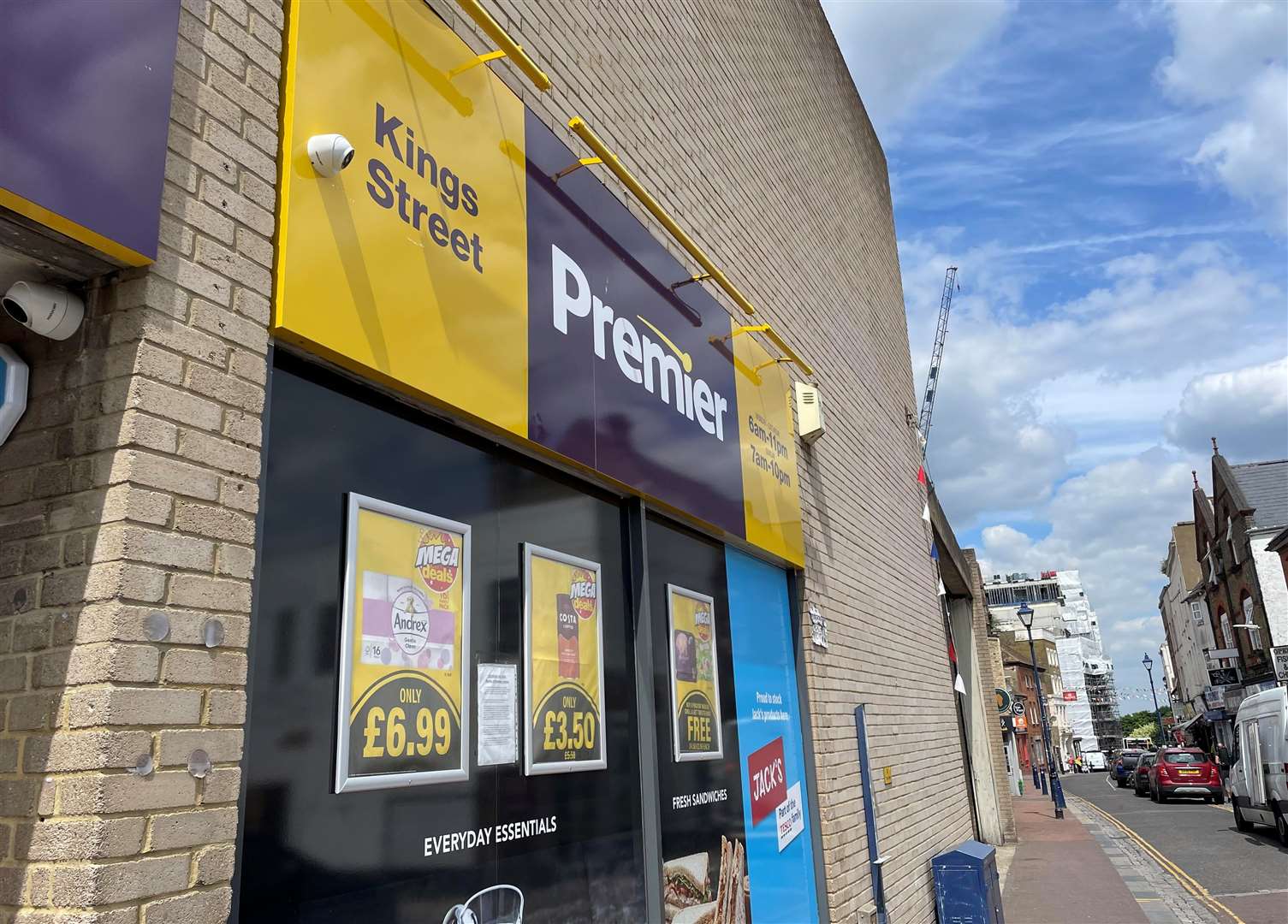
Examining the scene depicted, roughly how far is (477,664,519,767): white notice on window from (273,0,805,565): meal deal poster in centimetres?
92

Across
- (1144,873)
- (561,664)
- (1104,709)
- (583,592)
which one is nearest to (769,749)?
(583,592)

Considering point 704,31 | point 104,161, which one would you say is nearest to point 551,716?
point 104,161

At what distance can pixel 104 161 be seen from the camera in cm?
208

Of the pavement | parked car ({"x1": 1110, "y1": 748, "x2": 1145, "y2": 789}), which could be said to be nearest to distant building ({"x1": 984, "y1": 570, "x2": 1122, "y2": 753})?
parked car ({"x1": 1110, "y1": 748, "x2": 1145, "y2": 789})

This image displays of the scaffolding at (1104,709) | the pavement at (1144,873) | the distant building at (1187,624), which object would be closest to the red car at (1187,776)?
the pavement at (1144,873)

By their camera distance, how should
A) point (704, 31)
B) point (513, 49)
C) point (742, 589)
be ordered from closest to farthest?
1. point (513, 49)
2. point (742, 589)
3. point (704, 31)

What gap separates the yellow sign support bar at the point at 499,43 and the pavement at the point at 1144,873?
10.6m

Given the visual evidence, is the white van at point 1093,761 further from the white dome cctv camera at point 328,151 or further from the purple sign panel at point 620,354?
the white dome cctv camera at point 328,151

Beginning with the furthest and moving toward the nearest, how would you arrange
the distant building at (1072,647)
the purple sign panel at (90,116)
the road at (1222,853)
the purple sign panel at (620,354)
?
the distant building at (1072,647) → the road at (1222,853) → the purple sign panel at (620,354) → the purple sign panel at (90,116)

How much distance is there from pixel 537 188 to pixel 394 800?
8.41 ft

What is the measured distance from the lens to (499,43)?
365 cm

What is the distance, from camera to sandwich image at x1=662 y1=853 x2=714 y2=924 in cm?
432

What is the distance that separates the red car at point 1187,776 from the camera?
29.0 m

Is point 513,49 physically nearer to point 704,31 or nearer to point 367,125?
point 367,125
